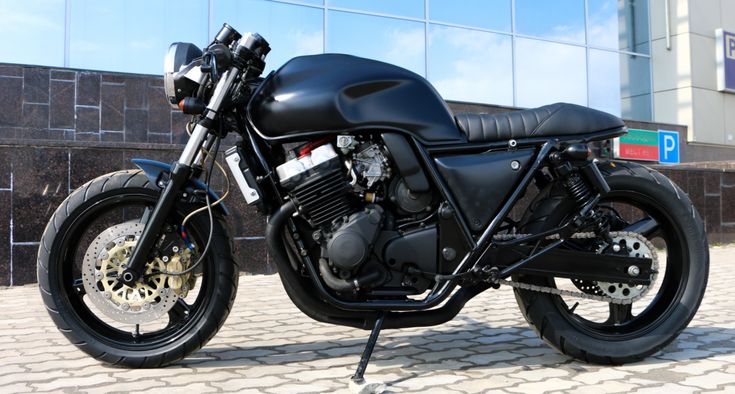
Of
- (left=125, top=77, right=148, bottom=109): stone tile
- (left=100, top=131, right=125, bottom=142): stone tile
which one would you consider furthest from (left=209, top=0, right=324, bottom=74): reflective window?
(left=100, top=131, right=125, bottom=142): stone tile

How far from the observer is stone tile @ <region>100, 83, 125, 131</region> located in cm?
1009

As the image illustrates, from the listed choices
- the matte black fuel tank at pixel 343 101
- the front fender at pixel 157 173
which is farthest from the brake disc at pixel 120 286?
the matte black fuel tank at pixel 343 101

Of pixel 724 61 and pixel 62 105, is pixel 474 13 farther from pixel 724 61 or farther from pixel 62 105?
pixel 62 105

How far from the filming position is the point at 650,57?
17.5 meters

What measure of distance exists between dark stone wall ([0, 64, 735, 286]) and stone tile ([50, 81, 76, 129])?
0.04 feet

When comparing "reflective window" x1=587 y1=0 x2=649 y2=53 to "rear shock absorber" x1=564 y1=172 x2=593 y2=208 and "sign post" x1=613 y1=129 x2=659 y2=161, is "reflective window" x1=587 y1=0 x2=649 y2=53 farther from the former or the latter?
"rear shock absorber" x1=564 y1=172 x2=593 y2=208

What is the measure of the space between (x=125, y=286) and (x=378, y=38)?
439 inches

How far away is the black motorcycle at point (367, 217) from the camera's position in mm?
3195

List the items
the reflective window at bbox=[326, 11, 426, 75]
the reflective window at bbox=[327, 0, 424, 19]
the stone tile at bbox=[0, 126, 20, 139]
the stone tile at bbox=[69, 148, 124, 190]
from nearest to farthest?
1. the stone tile at bbox=[69, 148, 124, 190]
2. the stone tile at bbox=[0, 126, 20, 139]
3. the reflective window at bbox=[326, 11, 426, 75]
4. the reflective window at bbox=[327, 0, 424, 19]

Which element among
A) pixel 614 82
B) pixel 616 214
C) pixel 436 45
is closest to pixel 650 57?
pixel 614 82

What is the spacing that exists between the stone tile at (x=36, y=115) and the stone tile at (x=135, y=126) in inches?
41.9

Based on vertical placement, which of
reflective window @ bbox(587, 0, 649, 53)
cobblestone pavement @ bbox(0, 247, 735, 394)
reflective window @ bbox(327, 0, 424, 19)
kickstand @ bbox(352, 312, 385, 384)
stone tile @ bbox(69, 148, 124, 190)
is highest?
reflective window @ bbox(587, 0, 649, 53)

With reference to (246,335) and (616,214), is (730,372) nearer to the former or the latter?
(616,214)

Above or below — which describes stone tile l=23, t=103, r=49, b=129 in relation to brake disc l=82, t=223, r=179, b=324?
above
